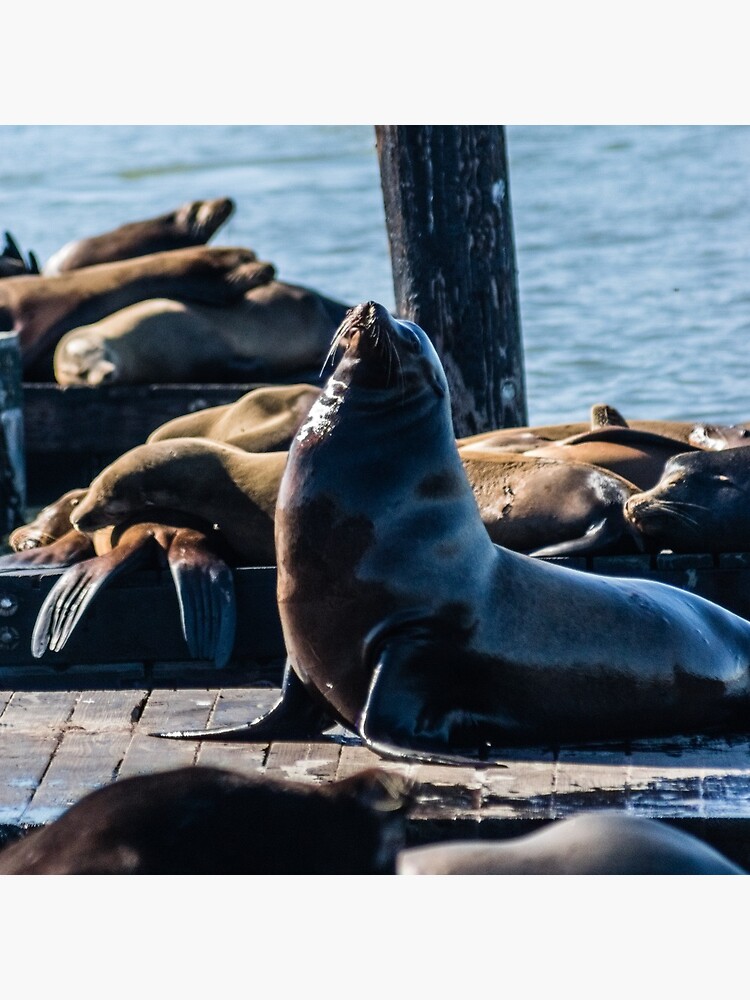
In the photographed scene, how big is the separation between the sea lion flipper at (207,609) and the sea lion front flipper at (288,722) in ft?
2.46

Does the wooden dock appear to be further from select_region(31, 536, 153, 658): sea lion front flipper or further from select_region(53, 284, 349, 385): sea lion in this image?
select_region(53, 284, 349, 385): sea lion

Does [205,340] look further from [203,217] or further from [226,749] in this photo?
[226,749]

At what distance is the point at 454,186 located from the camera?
7.28 meters

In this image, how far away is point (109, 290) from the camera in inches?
402

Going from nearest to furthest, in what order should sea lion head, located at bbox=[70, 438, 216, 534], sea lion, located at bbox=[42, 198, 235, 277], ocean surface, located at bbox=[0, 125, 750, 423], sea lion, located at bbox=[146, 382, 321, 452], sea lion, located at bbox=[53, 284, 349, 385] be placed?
sea lion head, located at bbox=[70, 438, 216, 534] → sea lion, located at bbox=[146, 382, 321, 452] → sea lion, located at bbox=[53, 284, 349, 385] → sea lion, located at bbox=[42, 198, 235, 277] → ocean surface, located at bbox=[0, 125, 750, 423]

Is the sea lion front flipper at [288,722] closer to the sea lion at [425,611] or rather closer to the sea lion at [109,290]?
the sea lion at [425,611]

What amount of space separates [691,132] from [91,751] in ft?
72.9

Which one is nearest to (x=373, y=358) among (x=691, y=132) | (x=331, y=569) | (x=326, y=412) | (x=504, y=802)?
(x=326, y=412)

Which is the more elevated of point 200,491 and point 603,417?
point 200,491

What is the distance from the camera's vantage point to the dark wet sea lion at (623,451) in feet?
21.3

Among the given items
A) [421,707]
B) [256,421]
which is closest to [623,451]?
[256,421]

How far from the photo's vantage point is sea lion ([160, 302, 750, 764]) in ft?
16.3

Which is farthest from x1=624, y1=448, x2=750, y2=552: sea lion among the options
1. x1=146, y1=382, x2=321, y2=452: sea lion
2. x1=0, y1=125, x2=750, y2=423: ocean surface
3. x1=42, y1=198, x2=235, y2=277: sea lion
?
x1=42, y1=198, x2=235, y2=277: sea lion

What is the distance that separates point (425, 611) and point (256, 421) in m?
2.19
